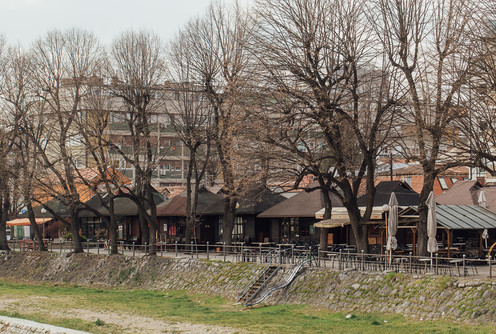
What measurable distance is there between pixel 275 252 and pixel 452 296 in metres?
12.4

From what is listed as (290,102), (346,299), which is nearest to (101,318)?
(346,299)

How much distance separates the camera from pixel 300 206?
45.6m

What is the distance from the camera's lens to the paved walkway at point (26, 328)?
2365 cm

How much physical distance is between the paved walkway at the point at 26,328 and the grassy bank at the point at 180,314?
3.72ft

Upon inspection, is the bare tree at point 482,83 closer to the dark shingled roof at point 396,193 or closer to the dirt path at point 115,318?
the dirt path at point 115,318

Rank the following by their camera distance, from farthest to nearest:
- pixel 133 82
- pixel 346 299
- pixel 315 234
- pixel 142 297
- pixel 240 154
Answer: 1. pixel 315 234
2. pixel 133 82
3. pixel 142 297
4. pixel 240 154
5. pixel 346 299

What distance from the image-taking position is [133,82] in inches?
1682

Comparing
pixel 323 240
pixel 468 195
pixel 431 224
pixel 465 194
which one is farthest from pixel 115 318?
pixel 465 194

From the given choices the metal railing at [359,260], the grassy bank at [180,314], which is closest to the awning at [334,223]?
the metal railing at [359,260]

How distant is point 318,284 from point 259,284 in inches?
129

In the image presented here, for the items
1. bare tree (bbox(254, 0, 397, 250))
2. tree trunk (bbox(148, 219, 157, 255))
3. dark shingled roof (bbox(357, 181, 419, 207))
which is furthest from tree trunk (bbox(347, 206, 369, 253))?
tree trunk (bbox(148, 219, 157, 255))

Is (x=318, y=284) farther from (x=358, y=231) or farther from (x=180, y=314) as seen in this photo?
(x=180, y=314)

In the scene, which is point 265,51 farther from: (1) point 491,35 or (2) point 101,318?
(2) point 101,318

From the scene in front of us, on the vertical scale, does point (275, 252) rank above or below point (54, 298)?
above
